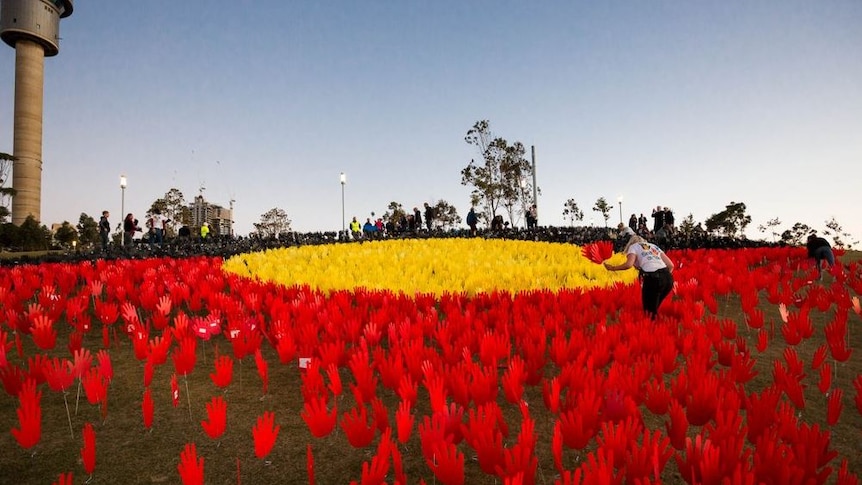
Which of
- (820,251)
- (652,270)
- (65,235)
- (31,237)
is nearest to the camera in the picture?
(652,270)

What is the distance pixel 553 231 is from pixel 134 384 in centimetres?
2247

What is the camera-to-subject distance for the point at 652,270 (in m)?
6.67

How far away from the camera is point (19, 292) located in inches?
267

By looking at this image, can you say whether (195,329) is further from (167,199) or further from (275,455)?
(167,199)

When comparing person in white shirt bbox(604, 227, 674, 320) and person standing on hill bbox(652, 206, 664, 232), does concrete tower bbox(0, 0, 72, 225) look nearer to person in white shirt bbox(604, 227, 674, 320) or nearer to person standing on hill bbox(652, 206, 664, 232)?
person standing on hill bbox(652, 206, 664, 232)

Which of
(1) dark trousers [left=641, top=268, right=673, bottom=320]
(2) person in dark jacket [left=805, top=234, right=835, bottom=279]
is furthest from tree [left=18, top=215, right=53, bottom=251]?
(2) person in dark jacket [left=805, top=234, right=835, bottom=279]

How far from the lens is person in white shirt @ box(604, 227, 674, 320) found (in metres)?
6.64

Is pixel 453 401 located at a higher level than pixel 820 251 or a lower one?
lower

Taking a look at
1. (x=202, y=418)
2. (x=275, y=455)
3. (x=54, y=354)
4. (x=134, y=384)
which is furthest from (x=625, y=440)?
(x=54, y=354)

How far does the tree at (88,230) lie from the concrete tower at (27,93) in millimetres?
5058

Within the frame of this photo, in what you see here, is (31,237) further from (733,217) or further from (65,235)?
(733,217)

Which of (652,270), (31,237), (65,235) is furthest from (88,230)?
(652,270)

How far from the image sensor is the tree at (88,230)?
6431 cm

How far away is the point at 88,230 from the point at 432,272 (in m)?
A: 69.4
